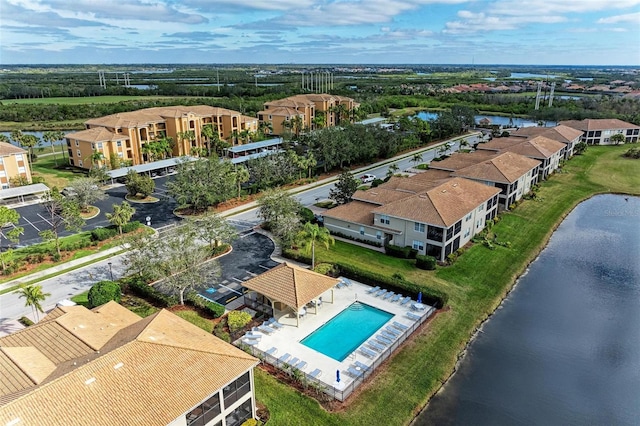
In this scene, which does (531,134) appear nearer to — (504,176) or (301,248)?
(504,176)

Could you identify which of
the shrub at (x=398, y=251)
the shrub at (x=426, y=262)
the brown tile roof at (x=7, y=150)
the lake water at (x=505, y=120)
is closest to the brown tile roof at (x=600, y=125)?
the lake water at (x=505, y=120)

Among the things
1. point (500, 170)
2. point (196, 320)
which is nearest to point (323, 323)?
point (196, 320)

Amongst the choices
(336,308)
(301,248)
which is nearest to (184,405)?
(336,308)

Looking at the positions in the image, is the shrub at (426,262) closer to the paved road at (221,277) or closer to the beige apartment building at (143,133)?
the paved road at (221,277)

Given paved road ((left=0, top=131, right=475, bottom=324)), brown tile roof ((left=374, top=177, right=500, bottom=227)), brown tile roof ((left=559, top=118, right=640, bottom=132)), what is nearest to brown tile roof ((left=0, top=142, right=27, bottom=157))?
paved road ((left=0, top=131, right=475, bottom=324))

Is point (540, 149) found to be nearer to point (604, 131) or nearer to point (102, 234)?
point (604, 131)

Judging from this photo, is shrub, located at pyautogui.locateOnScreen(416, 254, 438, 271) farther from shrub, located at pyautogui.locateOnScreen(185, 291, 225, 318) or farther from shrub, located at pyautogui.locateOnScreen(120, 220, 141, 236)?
shrub, located at pyautogui.locateOnScreen(120, 220, 141, 236)
